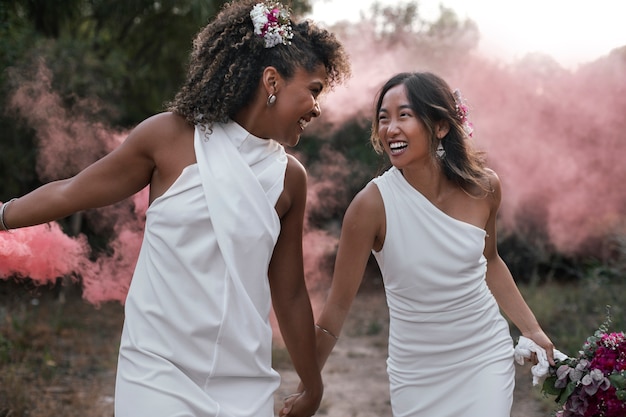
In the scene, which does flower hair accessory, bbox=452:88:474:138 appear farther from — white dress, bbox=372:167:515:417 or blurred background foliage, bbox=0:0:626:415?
blurred background foliage, bbox=0:0:626:415

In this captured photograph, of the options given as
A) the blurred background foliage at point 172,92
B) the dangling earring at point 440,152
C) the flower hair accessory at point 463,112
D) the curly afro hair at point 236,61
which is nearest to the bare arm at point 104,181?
the curly afro hair at point 236,61

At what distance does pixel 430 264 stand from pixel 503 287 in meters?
0.50

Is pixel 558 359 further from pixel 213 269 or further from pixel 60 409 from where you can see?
pixel 60 409

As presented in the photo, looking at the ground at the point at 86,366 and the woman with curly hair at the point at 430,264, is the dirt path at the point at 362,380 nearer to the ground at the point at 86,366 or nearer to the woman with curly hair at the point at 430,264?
the ground at the point at 86,366

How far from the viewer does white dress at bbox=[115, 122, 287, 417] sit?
2.69 meters

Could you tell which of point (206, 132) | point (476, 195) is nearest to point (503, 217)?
point (476, 195)

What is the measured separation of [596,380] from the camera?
3141 mm

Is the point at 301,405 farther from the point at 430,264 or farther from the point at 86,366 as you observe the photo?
the point at 86,366

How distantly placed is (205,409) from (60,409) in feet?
12.7

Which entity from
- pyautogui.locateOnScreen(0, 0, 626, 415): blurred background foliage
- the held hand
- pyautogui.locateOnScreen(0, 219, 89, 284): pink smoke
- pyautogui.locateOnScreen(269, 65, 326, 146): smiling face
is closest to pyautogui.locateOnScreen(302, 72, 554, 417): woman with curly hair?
the held hand

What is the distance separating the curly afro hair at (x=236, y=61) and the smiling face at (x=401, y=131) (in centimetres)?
53

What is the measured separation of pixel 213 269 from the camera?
2.76 metres

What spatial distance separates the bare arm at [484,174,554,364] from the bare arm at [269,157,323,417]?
0.98 meters

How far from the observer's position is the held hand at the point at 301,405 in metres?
3.43
